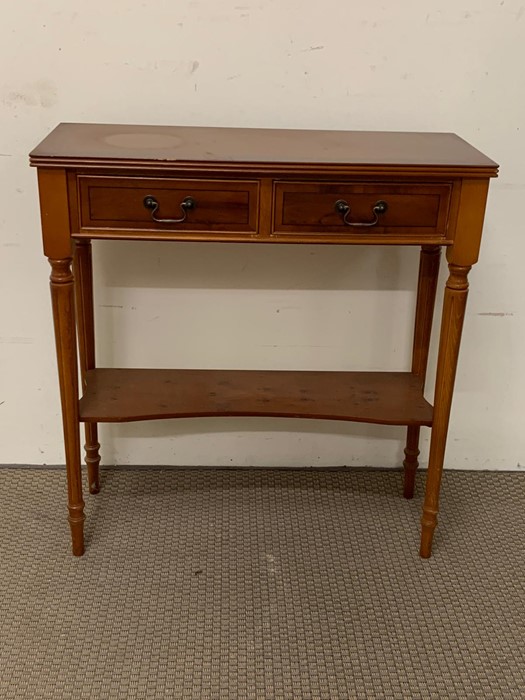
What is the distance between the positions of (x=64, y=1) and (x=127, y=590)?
1.44 metres

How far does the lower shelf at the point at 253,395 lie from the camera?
79.4 inches

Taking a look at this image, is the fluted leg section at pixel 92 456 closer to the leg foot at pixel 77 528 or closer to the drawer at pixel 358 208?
the leg foot at pixel 77 528

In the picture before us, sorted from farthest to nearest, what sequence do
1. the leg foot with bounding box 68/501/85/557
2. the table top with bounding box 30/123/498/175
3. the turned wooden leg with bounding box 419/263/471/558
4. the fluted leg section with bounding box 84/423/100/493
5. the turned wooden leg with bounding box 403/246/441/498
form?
the fluted leg section with bounding box 84/423/100/493, the turned wooden leg with bounding box 403/246/441/498, the leg foot with bounding box 68/501/85/557, the turned wooden leg with bounding box 419/263/471/558, the table top with bounding box 30/123/498/175

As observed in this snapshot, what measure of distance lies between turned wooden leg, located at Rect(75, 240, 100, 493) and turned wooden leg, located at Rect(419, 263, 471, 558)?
0.91 metres

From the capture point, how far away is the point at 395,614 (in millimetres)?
1876

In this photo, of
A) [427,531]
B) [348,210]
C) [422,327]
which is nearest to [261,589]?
[427,531]

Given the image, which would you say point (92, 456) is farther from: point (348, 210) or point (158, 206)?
point (348, 210)

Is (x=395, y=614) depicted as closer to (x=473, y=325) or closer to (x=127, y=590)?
(x=127, y=590)

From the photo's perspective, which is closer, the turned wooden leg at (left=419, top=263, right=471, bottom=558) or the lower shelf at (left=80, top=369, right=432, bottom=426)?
the turned wooden leg at (left=419, top=263, right=471, bottom=558)

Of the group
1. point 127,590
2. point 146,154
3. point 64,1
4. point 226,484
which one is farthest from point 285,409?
point 64,1

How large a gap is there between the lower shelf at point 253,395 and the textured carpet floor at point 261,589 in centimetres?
35

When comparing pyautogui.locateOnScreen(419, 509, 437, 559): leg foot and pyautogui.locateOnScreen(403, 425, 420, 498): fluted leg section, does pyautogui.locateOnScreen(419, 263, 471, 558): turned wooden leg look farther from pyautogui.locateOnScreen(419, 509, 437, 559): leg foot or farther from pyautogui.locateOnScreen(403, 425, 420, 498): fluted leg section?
pyautogui.locateOnScreen(403, 425, 420, 498): fluted leg section

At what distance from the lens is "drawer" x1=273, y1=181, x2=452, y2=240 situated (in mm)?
1705

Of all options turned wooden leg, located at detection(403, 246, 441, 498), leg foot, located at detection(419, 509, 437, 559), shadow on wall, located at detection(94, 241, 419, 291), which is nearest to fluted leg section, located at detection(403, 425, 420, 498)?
turned wooden leg, located at detection(403, 246, 441, 498)
